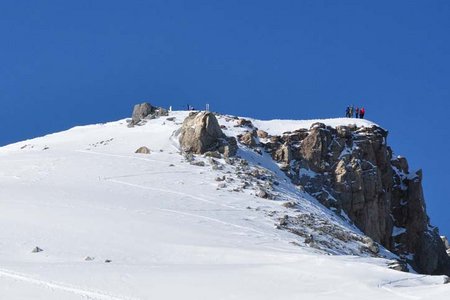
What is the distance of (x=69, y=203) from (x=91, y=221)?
4060mm

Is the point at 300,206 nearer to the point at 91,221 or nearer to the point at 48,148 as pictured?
the point at 91,221

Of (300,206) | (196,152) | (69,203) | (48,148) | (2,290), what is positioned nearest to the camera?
(2,290)

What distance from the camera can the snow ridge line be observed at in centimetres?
2018

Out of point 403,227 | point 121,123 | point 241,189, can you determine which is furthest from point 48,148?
point 403,227

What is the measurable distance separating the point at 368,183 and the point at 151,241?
31386 millimetres

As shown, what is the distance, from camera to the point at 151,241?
28484 millimetres

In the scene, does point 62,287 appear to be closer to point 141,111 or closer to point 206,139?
point 206,139

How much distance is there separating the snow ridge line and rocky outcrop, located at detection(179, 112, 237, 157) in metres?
27.8

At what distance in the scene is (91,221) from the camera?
3125 centimetres

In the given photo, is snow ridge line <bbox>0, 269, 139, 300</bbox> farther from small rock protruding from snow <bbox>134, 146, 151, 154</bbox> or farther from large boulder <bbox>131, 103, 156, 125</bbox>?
large boulder <bbox>131, 103, 156, 125</bbox>

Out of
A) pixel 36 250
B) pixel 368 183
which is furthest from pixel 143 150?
Result: pixel 36 250

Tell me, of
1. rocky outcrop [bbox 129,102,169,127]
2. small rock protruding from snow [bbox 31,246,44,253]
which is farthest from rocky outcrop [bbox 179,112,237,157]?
small rock protruding from snow [bbox 31,246,44,253]

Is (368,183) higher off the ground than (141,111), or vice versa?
(141,111)

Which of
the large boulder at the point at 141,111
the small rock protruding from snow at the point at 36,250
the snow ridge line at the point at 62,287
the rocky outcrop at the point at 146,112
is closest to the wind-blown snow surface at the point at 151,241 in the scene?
the snow ridge line at the point at 62,287
